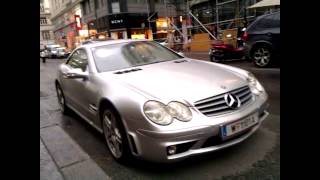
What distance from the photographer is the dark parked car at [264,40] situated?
29.9ft

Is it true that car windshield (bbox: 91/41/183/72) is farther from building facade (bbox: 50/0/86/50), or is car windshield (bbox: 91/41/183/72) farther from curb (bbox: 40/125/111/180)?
building facade (bbox: 50/0/86/50)

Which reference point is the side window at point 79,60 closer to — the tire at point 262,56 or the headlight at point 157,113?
the headlight at point 157,113

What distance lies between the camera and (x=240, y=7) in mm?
17781

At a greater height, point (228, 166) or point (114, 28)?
point (114, 28)

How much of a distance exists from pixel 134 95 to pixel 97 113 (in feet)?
3.02

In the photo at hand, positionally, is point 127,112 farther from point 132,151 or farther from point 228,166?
point 228,166

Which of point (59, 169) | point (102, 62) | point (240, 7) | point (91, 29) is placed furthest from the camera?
point (91, 29)

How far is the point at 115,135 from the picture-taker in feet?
11.3

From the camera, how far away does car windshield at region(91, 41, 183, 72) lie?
14.1 feet

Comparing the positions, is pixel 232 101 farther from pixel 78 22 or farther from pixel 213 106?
pixel 78 22
